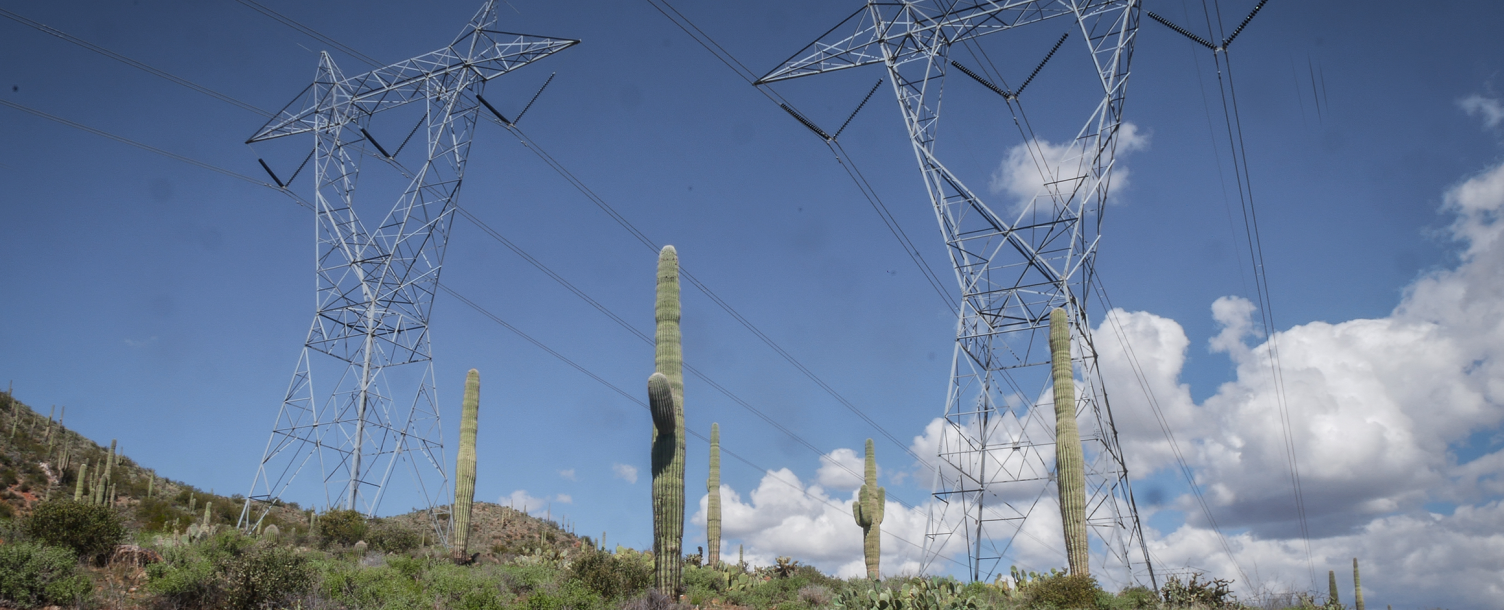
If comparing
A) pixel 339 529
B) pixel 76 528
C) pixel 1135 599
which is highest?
pixel 339 529

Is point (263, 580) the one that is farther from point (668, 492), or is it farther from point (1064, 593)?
point (1064, 593)

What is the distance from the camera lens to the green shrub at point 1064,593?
60.8 feet

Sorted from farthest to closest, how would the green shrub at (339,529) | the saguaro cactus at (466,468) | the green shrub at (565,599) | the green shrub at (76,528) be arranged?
the green shrub at (339,529) → the saguaro cactus at (466,468) → the green shrub at (76,528) → the green shrub at (565,599)

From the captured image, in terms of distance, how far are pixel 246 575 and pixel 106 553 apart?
191 inches

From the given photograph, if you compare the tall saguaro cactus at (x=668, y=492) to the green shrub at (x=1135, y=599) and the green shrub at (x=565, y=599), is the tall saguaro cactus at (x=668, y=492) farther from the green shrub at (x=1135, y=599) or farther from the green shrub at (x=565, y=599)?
the green shrub at (x=1135, y=599)

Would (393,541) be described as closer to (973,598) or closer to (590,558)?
(590,558)

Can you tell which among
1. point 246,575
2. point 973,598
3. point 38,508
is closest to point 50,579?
point 246,575

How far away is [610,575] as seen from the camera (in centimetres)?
1678

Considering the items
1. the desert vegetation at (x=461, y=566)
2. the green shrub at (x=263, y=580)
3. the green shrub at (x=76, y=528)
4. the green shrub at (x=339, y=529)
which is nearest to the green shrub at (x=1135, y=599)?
the desert vegetation at (x=461, y=566)

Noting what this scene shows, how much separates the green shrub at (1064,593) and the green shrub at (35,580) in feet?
56.1

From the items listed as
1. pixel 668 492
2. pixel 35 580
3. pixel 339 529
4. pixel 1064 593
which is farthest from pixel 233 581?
pixel 1064 593

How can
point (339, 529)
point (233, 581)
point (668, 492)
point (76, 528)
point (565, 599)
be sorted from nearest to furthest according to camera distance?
1. point (233, 581)
2. point (565, 599)
3. point (76, 528)
4. point (668, 492)
5. point (339, 529)

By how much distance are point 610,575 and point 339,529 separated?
45.1 ft

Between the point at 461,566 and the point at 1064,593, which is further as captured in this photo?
the point at 461,566
